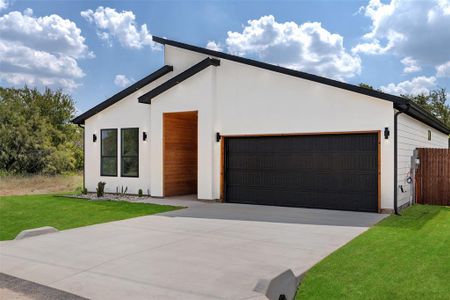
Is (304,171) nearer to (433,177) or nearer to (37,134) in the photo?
(433,177)

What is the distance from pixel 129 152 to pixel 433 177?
10.4 metres

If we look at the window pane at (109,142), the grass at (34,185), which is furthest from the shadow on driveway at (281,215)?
the grass at (34,185)

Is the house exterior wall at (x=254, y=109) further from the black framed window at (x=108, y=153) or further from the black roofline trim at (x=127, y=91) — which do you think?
the black framed window at (x=108, y=153)

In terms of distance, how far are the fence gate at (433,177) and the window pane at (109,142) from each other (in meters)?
10.8

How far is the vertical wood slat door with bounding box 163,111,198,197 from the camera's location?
13.3m

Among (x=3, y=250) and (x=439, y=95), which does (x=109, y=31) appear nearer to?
(x=3, y=250)

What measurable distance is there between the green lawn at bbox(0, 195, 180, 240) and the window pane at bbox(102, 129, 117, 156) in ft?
8.06

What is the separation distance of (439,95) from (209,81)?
30097 millimetres

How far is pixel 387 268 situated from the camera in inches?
193

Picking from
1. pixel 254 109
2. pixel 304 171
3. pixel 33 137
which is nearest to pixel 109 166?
pixel 254 109

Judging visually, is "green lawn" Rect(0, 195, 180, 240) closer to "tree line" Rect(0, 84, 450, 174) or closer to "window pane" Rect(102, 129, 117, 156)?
"window pane" Rect(102, 129, 117, 156)

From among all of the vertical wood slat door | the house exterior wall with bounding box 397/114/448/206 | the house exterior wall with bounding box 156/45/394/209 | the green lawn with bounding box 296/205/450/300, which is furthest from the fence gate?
the vertical wood slat door

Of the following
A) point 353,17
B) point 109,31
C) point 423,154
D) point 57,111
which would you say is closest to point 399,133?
point 423,154

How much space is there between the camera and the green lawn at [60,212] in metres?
8.31
